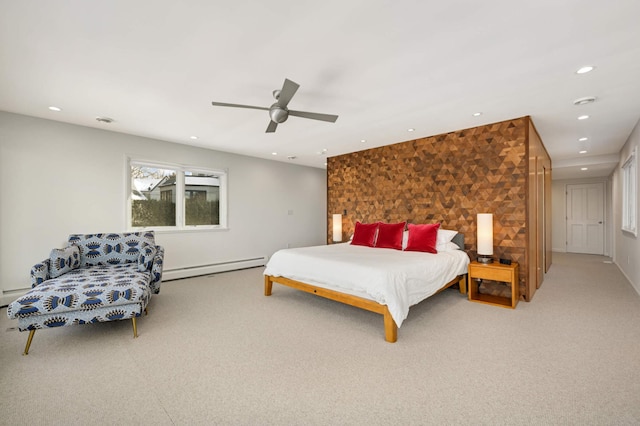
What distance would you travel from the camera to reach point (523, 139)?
3809 mm

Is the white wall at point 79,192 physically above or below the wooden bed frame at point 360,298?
above

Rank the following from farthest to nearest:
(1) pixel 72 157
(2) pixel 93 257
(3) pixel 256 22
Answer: (1) pixel 72 157 → (2) pixel 93 257 → (3) pixel 256 22

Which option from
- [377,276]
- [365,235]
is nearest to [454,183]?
[365,235]

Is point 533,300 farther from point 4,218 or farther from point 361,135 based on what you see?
point 4,218

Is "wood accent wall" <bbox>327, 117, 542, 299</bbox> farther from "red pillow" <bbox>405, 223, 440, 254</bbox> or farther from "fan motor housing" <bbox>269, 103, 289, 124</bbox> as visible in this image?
"fan motor housing" <bbox>269, 103, 289, 124</bbox>

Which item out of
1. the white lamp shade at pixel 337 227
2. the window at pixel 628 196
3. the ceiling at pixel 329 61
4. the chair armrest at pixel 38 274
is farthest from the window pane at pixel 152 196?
the window at pixel 628 196

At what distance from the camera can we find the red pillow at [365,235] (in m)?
4.76

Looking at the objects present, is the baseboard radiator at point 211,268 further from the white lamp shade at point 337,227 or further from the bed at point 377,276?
the bed at point 377,276

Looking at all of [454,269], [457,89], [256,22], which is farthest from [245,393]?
[457,89]

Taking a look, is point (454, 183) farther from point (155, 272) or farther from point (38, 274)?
point (38, 274)

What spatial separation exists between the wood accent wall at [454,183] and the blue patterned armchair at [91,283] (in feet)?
12.1

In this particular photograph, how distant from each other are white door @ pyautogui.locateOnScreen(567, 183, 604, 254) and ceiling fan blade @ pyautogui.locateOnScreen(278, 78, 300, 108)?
31.8 ft

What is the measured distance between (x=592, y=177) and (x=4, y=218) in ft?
41.3

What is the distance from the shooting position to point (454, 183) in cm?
446
